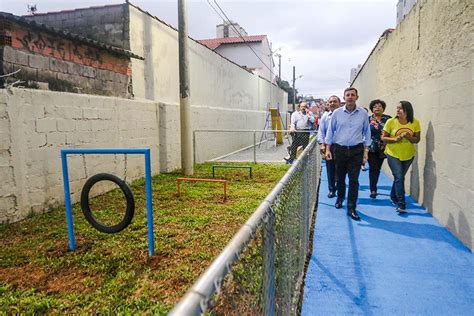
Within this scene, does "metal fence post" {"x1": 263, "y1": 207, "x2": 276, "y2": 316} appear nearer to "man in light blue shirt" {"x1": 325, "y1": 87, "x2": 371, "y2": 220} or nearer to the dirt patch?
the dirt patch

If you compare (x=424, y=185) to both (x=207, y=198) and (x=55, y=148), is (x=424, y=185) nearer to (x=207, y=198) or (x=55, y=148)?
(x=207, y=198)

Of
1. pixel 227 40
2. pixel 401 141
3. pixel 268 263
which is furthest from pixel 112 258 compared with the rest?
pixel 227 40

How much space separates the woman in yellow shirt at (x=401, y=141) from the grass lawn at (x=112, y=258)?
2237 millimetres

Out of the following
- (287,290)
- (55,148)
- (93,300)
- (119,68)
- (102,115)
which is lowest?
(93,300)

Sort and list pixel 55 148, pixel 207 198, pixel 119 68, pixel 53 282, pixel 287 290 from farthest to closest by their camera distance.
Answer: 1. pixel 119 68
2. pixel 207 198
3. pixel 55 148
4. pixel 53 282
5. pixel 287 290

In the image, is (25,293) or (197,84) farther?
(197,84)

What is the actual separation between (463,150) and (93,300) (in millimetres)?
3849

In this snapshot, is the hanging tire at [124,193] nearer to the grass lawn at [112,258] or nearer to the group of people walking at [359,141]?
the grass lawn at [112,258]

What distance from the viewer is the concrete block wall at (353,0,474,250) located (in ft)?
11.2

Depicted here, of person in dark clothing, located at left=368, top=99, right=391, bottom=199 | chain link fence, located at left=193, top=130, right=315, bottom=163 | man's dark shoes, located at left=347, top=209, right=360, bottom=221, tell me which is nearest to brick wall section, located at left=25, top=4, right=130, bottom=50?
chain link fence, located at left=193, top=130, right=315, bottom=163

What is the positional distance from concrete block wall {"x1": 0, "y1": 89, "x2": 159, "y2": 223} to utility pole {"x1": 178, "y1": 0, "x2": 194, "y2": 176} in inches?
57.8

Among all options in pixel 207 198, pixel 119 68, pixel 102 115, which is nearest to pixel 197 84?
pixel 119 68

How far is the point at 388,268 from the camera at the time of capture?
3.14 metres

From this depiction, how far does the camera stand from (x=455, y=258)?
327cm
